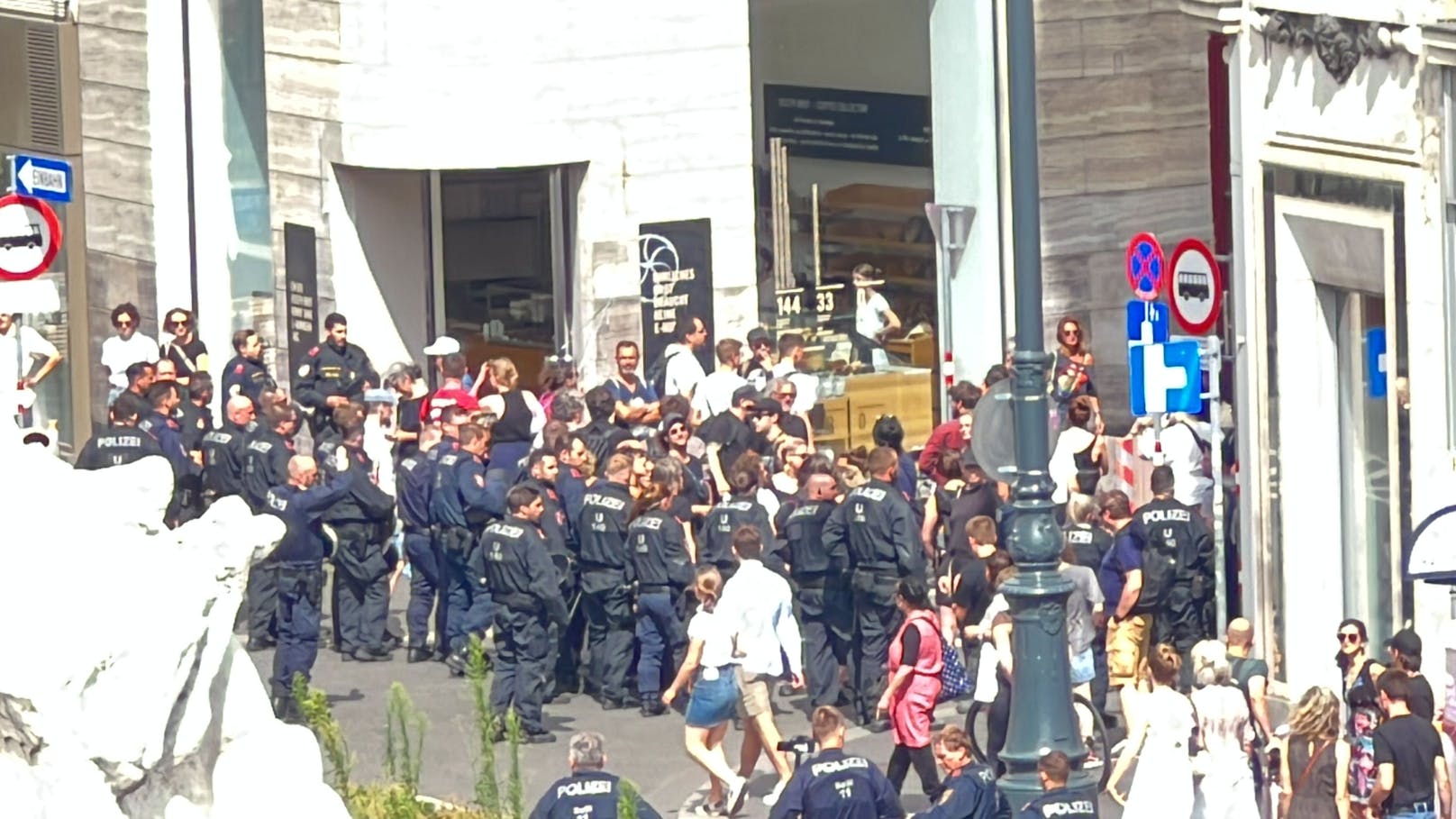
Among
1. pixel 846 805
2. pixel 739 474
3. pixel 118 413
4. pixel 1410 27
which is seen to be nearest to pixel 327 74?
pixel 118 413

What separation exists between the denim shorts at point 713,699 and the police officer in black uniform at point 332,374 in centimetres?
793

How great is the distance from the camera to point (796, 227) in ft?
92.9

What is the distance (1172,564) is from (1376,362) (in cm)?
161

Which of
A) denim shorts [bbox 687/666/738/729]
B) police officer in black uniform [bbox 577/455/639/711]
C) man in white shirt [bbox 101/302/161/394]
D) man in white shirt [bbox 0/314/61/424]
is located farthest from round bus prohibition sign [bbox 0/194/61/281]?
denim shorts [bbox 687/666/738/729]

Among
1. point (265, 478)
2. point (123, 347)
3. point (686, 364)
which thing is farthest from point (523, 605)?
point (123, 347)

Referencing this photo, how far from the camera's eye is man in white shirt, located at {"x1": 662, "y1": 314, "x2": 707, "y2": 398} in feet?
81.5

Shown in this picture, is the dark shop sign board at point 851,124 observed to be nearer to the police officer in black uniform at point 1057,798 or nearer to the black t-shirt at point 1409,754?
the black t-shirt at point 1409,754

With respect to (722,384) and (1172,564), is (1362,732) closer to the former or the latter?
(1172,564)

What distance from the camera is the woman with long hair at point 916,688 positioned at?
55.7 ft

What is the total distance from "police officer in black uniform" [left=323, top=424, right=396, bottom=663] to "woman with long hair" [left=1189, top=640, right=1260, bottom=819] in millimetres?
6700

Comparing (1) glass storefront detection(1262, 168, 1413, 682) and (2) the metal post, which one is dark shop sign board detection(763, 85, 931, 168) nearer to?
(1) glass storefront detection(1262, 168, 1413, 682)

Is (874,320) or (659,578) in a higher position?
(874,320)

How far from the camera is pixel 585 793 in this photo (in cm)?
1332

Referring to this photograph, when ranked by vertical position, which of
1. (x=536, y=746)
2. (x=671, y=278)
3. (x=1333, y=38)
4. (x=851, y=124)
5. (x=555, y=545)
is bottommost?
(x=536, y=746)
